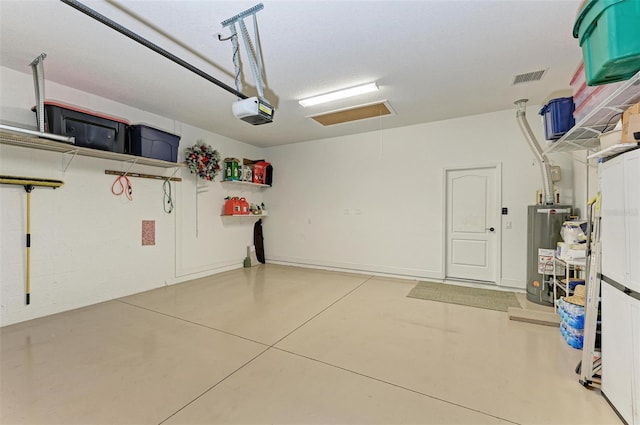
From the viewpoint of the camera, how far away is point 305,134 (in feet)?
18.2

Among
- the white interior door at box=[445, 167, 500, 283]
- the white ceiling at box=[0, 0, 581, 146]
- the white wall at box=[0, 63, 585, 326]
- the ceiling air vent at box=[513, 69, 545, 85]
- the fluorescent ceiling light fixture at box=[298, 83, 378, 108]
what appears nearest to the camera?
the white ceiling at box=[0, 0, 581, 146]

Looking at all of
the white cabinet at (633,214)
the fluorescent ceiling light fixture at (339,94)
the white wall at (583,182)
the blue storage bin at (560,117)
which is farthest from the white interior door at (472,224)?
the white cabinet at (633,214)

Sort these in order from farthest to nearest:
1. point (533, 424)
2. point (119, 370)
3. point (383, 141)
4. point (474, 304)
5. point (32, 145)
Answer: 1. point (383, 141)
2. point (474, 304)
3. point (32, 145)
4. point (119, 370)
5. point (533, 424)

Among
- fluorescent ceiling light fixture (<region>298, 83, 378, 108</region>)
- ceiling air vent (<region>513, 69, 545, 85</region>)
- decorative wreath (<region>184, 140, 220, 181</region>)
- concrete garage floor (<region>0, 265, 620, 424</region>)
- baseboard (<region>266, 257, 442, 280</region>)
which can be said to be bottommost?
concrete garage floor (<region>0, 265, 620, 424</region>)

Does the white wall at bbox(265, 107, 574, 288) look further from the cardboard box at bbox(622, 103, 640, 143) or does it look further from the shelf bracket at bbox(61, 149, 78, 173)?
the shelf bracket at bbox(61, 149, 78, 173)

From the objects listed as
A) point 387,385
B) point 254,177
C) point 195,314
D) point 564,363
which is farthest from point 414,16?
point 254,177

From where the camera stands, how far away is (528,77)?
10.3 ft

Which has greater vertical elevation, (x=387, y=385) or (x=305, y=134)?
(x=305, y=134)

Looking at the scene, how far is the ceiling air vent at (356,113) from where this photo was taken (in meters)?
4.01

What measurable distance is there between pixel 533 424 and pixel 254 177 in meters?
5.66

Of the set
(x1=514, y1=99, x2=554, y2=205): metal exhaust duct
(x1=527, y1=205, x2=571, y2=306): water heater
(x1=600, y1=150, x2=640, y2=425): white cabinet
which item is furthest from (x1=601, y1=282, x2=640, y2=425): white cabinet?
(x1=514, y1=99, x2=554, y2=205): metal exhaust duct

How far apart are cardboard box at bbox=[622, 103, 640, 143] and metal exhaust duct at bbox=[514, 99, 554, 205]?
95.3 inches

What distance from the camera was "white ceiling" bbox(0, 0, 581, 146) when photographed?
2.06 meters

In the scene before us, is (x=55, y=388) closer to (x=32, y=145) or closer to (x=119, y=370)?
(x=119, y=370)
